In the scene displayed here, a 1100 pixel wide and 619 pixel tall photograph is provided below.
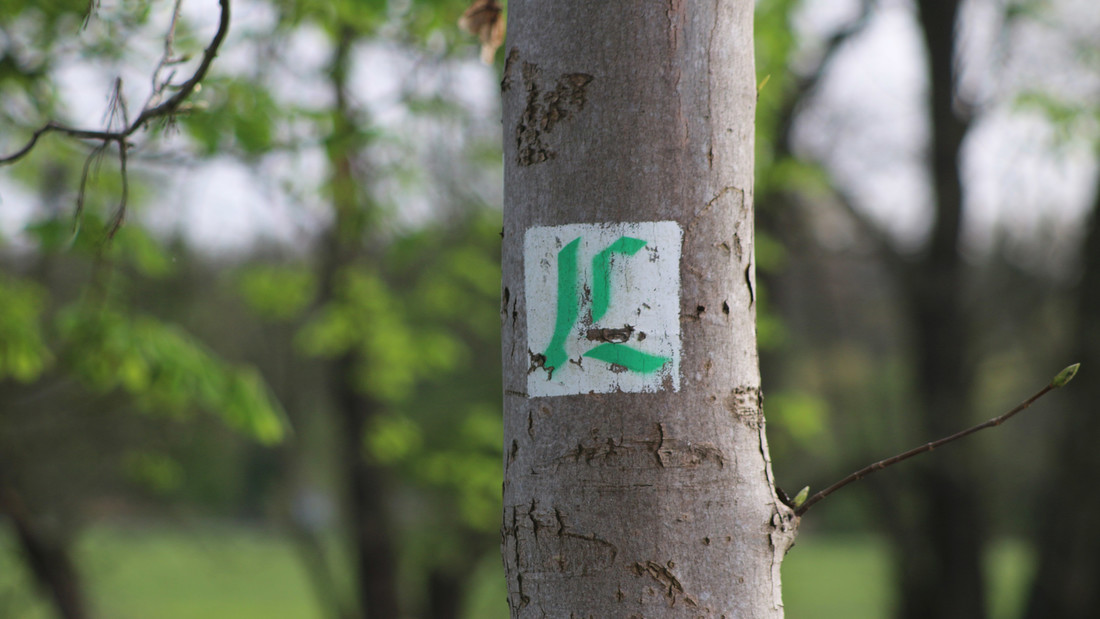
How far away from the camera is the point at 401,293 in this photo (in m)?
9.02

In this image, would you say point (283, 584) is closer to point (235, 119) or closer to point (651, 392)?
point (235, 119)

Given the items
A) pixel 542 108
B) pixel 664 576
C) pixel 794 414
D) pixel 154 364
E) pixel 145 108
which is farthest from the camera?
pixel 794 414

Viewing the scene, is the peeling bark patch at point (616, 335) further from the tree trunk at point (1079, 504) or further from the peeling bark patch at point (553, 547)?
the tree trunk at point (1079, 504)

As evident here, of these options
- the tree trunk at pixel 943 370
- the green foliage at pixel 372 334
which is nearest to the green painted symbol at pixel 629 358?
the green foliage at pixel 372 334

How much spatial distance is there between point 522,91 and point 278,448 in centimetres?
1115

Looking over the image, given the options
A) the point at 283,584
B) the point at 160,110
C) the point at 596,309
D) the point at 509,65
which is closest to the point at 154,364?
the point at 160,110

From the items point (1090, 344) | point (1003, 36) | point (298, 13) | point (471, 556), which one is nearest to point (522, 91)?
point (298, 13)

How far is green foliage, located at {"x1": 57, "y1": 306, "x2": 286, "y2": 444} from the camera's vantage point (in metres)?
3.12

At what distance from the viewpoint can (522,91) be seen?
1120 mm

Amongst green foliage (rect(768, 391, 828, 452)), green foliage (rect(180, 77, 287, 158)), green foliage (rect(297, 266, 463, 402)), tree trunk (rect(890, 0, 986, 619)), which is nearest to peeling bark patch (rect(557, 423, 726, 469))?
green foliage (rect(180, 77, 287, 158))

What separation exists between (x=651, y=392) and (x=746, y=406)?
135 millimetres

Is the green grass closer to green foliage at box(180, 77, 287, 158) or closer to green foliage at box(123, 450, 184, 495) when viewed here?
green foliage at box(123, 450, 184, 495)

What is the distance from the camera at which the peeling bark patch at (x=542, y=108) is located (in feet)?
3.48

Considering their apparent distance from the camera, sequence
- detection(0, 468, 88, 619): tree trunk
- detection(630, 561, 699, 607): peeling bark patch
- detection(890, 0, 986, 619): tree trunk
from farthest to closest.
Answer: detection(890, 0, 986, 619): tree trunk → detection(0, 468, 88, 619): tree trunk → detection(630, 561, 699, 607): peeling bark patch
